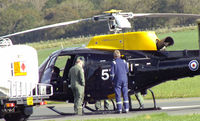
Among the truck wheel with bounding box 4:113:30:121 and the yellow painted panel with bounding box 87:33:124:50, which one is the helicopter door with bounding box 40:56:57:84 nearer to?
the yellow painted panel with bounding box 87:33:124:50

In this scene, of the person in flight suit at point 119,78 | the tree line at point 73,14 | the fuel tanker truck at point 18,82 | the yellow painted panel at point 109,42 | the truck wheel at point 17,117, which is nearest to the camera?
the fuel tanker truck at point 18,82

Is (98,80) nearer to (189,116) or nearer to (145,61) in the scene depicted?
(145,61)

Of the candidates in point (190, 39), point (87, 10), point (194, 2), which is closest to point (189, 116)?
point (190, 39)

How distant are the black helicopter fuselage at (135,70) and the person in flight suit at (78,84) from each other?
528mm

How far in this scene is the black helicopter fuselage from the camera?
590 inches

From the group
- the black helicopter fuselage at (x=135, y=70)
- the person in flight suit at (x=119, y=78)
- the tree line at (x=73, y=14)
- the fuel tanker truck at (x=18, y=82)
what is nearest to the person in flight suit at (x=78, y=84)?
the black helicopter fuselage at (x=135, y=70)

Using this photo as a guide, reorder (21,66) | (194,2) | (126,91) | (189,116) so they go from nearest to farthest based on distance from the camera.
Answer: (189,116) → (21,66) → (126,91) → (194,2)

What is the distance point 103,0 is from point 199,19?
82.1 m

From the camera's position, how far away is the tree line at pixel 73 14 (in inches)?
2731

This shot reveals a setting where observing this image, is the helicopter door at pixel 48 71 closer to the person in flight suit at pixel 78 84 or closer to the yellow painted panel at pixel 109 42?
the person in flight suit at pixel 78 84

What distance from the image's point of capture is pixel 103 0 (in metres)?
96.2

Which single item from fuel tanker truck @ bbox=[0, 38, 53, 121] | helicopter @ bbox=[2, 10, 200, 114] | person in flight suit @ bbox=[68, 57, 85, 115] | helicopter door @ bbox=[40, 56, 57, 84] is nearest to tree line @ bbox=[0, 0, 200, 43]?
helicopter door @ bbox=[40, 56, 57, 84]

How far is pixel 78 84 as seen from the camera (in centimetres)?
1483

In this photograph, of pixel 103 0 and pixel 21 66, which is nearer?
pixel 21 66
